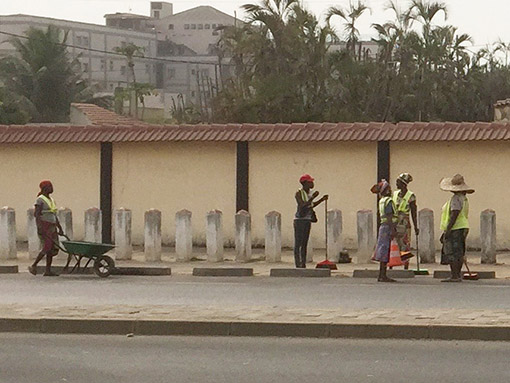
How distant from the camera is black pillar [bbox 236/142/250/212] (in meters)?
27.8

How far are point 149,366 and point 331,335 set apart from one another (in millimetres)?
2646

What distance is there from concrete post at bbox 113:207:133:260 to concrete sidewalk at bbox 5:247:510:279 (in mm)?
273

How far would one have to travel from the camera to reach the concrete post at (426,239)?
925 inches

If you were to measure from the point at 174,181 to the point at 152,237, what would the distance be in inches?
161

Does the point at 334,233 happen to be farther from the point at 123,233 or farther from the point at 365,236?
the point at 123,233

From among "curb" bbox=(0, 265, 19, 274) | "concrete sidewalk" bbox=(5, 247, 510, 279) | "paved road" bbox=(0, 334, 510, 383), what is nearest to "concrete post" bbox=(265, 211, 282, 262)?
"concrete sidewalk" bbox=(5, 247, 510, 279)

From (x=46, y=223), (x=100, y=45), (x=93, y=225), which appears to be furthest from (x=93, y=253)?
(x=100, y=45)

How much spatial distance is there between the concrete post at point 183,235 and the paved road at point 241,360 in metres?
10.6

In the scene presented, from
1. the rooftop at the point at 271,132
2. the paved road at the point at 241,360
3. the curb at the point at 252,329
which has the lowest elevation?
the paved road at the point at 241,360

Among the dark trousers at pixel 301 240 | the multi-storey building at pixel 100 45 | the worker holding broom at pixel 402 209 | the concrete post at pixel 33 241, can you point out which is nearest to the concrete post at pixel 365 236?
the dark trousers at pixel 301 240

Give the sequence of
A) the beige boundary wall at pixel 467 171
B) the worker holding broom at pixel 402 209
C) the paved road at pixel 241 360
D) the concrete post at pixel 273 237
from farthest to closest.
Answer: the beige boundary wall at pixel 467 171 → the concrete post at pixel 273 237 → the worker holding broom at pixel 402 209 → the paved road at pixel 241 360

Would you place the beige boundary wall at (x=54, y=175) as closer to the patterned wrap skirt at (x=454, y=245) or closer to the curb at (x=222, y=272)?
the curb at (x=222, y=272)

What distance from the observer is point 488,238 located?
23234 mm

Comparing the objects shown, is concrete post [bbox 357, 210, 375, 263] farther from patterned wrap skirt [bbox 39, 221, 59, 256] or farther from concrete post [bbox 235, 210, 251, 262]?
patterned wrap skirt [bbox 39, 221, 59, 256]
